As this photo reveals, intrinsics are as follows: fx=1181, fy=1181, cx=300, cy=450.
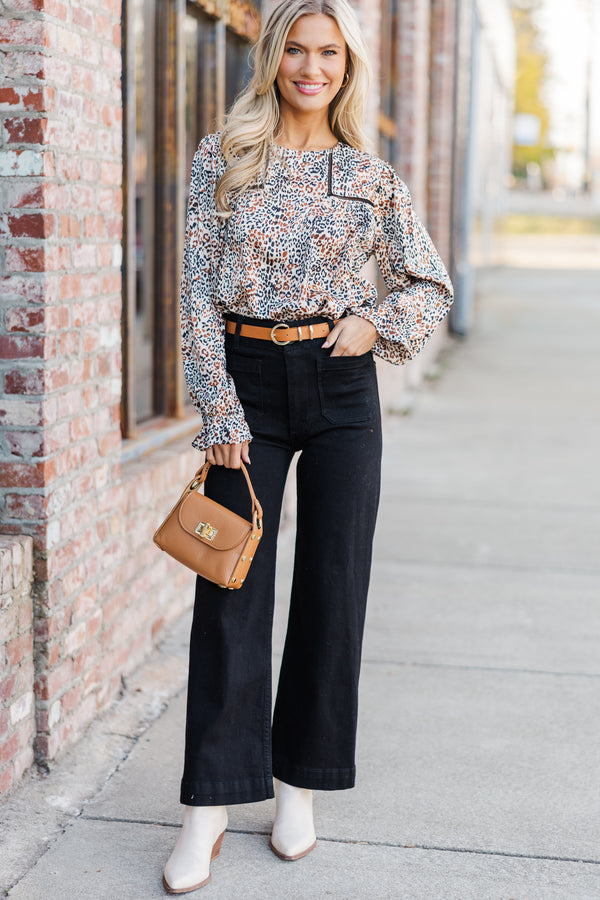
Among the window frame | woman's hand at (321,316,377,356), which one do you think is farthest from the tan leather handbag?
the window frame

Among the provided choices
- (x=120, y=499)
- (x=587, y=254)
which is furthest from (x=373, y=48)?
(x=587, y=254)

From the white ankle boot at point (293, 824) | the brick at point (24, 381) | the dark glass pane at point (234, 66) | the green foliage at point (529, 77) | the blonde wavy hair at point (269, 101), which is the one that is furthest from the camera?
the green foliage at point (529, 77)

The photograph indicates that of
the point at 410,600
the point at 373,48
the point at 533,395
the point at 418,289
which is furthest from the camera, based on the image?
the point at 533,395

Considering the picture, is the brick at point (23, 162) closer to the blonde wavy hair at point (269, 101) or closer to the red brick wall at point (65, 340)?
the red brick wall at point (65, 340)

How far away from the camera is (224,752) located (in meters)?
2.80

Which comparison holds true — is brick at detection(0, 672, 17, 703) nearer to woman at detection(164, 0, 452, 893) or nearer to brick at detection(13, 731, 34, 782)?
Answer: brick at detection(13, 731, 34, 782)

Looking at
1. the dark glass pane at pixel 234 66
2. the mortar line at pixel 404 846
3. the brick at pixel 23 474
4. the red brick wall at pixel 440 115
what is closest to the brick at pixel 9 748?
the mortar line at pixel 404 846

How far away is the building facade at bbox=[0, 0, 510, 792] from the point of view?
3.04 m

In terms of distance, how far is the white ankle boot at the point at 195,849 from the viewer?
270cm

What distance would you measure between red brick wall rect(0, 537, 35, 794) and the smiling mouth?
1342 millimetres

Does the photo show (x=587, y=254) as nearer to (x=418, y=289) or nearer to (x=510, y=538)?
(x=510, y=538)

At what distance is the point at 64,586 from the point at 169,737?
2.02 ft

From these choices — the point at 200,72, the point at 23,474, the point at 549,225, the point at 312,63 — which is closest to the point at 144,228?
the point at 200,72

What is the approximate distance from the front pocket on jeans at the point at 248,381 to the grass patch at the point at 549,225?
37319 mm
